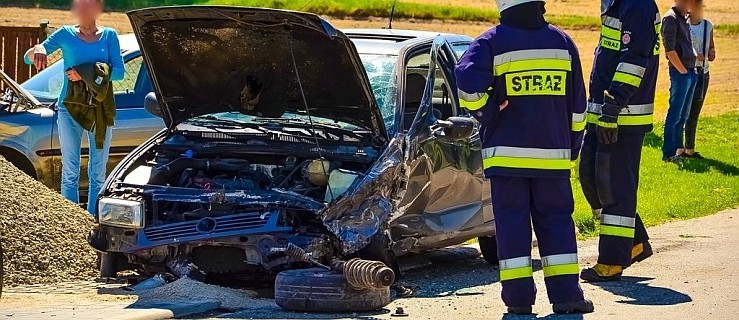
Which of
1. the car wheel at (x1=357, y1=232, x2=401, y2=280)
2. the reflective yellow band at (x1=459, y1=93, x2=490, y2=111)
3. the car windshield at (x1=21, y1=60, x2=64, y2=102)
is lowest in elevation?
the car wheel at (x1=357, y1=232, x2=401, y2=280)

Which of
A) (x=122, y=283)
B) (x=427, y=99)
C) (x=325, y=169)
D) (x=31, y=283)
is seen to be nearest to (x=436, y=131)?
(x=427, y=99)

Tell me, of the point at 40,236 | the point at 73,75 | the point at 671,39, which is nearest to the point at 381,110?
the point at 40,236

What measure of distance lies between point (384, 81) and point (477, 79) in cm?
183

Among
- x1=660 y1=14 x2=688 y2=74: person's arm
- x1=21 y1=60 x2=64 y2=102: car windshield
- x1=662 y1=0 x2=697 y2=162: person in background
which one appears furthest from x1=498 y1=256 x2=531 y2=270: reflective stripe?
x1=662 y1=0 x2=697 y2=162: person in background

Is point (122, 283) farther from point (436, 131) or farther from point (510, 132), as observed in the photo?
point (510, 132)

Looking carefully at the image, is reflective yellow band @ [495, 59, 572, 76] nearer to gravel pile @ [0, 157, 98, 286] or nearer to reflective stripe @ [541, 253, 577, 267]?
reflective stripe @ [541, 253, 577, 267]

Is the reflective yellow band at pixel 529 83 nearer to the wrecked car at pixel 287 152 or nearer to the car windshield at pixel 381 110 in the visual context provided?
the wrecked car at pixel 287 152

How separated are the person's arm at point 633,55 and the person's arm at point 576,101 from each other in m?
0.90

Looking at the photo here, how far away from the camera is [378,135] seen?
28.2 feet

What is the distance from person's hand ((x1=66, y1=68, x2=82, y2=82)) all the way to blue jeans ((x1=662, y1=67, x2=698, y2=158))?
819 centimetres

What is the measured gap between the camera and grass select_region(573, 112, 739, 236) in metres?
12.3

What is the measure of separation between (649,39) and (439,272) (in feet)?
7.38

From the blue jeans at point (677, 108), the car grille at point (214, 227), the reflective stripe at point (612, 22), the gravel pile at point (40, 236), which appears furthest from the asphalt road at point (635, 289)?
the blue jeans at point (677, 108)

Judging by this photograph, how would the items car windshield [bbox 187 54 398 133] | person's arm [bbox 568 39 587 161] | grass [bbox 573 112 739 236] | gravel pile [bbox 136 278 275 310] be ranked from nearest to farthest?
person's arm [bbox 568 39 587 161] → gravel pile [bbox 136 278 275 310] → car windshield [bbox 187 54 398 133] → grass [bbox 573 112 739 236]
